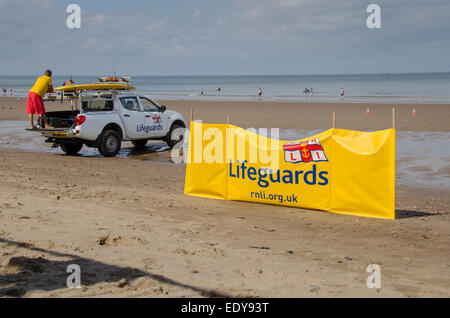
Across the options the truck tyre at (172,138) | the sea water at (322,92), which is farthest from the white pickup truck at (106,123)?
the sea water at (322,92)

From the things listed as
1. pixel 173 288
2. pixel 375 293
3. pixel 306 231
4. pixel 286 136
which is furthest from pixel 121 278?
pixel 286 136

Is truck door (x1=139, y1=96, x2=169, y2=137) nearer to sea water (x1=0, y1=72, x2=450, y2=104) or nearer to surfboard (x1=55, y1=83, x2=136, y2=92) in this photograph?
surfboard (x1=55, y1=83, x2=136, y2=92)

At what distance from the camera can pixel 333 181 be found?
8.47 m

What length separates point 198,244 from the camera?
667cm

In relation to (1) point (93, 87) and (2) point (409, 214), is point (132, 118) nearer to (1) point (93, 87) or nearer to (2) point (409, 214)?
(1) point (93, 87)

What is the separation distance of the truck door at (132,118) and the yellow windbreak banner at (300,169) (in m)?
6.29

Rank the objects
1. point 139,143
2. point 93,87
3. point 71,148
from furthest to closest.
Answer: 1. point 139,143
2. point 71,148
3. point 93,87

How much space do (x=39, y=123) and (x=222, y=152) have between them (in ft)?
26.1

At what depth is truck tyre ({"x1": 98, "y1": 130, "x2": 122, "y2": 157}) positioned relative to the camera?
1515cm

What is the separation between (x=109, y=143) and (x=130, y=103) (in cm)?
153

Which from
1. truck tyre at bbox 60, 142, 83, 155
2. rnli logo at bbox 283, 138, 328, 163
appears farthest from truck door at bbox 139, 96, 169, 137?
rnli logo at bbox 283, 138, 328, 163

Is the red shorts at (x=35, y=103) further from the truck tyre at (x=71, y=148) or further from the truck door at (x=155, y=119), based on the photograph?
the truck door at (x=155, y=119)

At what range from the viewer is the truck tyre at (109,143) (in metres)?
15.1

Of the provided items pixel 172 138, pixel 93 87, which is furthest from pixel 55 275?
pixel 172 138
